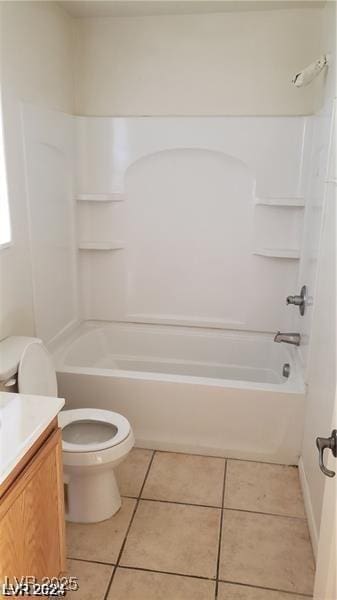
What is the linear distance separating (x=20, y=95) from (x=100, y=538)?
2072 mm

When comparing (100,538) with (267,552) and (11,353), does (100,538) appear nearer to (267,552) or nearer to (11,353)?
(267,552)

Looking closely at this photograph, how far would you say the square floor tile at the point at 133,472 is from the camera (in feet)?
7.73

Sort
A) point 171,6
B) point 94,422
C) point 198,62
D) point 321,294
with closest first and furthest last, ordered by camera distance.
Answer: point 321,294 < point 94,422 < point 171,6 < point 198,62

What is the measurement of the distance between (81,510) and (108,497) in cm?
13

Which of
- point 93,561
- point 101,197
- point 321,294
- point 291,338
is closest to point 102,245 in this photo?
point 101,197

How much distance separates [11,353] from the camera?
204 cm

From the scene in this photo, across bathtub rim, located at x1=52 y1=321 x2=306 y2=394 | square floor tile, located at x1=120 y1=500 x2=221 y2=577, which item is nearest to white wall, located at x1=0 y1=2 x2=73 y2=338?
bathtub rim, located at x1=52 y1=321 x2=306 y2=394

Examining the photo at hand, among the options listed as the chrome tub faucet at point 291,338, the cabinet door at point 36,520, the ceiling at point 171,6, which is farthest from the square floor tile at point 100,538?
the ceiling at point 171,6

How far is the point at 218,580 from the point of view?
1840 mm

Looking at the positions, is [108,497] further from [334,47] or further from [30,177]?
[334,47]

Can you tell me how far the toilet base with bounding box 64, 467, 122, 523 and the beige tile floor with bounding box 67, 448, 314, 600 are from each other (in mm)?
41

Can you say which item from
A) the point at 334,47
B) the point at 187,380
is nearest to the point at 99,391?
the point at 187,380

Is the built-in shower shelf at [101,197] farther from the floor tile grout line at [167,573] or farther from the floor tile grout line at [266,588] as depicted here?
the floor tile grout line at [266,588]

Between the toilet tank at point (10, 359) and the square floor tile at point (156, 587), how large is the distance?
876 mm
